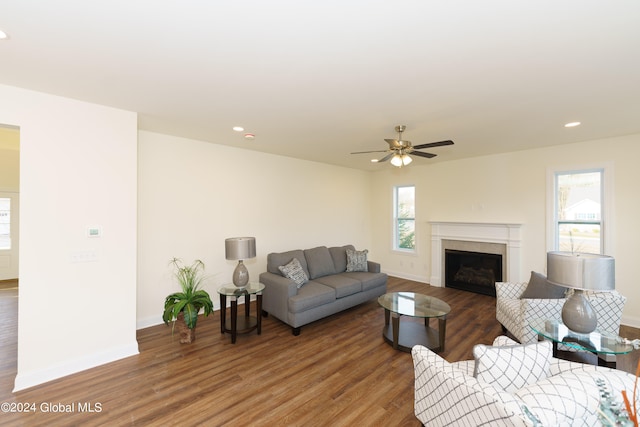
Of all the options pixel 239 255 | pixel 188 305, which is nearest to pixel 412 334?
pixel 239 255

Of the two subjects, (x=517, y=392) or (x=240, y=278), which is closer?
(x=517, y=392)

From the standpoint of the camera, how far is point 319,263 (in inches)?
183

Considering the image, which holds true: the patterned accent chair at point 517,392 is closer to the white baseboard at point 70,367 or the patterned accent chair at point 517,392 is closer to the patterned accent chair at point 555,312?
the patterned accent chair at point 555,312

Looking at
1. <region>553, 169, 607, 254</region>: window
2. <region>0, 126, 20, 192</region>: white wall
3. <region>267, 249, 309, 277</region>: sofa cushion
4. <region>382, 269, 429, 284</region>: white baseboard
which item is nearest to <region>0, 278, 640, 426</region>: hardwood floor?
<region>267, 249, 309, 277</region>: sofa cushion

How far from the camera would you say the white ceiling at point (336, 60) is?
59.0 inches

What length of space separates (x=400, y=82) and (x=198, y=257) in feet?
11.9

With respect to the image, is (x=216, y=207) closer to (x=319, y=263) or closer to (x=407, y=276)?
(x=319, y=263)

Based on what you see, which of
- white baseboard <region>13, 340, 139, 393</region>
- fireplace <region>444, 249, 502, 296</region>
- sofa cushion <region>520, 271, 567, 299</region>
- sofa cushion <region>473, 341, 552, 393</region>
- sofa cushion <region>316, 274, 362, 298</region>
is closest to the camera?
sofa cushion <region>473, 341, 552, 393</region>

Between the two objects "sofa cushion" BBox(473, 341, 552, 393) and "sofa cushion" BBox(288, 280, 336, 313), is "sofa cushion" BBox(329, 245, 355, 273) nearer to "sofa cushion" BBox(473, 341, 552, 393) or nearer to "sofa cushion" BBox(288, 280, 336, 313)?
"sofa cushion" BBox(288, 280, 336, 313)

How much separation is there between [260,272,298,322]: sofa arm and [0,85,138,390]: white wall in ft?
5.23

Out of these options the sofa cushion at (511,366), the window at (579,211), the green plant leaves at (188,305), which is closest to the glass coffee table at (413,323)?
the sofa cushion at (511,366)

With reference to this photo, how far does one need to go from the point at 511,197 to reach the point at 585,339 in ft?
10.3

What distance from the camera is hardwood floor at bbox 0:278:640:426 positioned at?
2053 millimetres

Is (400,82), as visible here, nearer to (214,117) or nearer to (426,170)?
(214,117)
